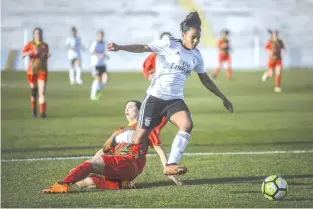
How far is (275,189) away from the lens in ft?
33.3

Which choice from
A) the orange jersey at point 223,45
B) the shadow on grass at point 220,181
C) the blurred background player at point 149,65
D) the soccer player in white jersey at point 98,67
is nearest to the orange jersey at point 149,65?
the blurred background player at point 149,65

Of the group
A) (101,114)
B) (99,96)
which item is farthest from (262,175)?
(99,96)

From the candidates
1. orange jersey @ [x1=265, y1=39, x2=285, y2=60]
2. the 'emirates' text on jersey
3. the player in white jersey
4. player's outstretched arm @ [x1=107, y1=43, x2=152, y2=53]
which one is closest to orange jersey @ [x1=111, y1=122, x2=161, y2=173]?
the 'emirates' text on jersey

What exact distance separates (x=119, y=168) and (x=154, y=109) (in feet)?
2.93

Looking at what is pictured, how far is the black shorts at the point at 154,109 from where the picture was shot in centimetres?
1097

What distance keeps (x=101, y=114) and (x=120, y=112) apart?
72cm

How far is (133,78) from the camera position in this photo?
42.3 meters

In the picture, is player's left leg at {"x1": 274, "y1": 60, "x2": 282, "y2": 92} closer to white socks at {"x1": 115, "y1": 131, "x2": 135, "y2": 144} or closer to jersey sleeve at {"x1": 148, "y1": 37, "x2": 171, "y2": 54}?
white socks at {"x1": 115, "y1": 131, "x2": 135, "y2": 144}

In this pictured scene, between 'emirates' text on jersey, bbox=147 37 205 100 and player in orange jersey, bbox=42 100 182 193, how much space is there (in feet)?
2.44

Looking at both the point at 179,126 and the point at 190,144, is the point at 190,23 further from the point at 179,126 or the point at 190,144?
the point at 190,144

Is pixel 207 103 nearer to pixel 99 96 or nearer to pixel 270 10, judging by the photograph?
pixel 99 96

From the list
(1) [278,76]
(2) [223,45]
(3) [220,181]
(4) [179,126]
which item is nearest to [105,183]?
(4) [179,126]

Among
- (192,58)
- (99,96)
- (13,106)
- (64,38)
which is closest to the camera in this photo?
(192,58)

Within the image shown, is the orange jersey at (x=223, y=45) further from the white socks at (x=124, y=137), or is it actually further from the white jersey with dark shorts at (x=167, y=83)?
the white jersey with dark shorts at (x=167, y=83)
